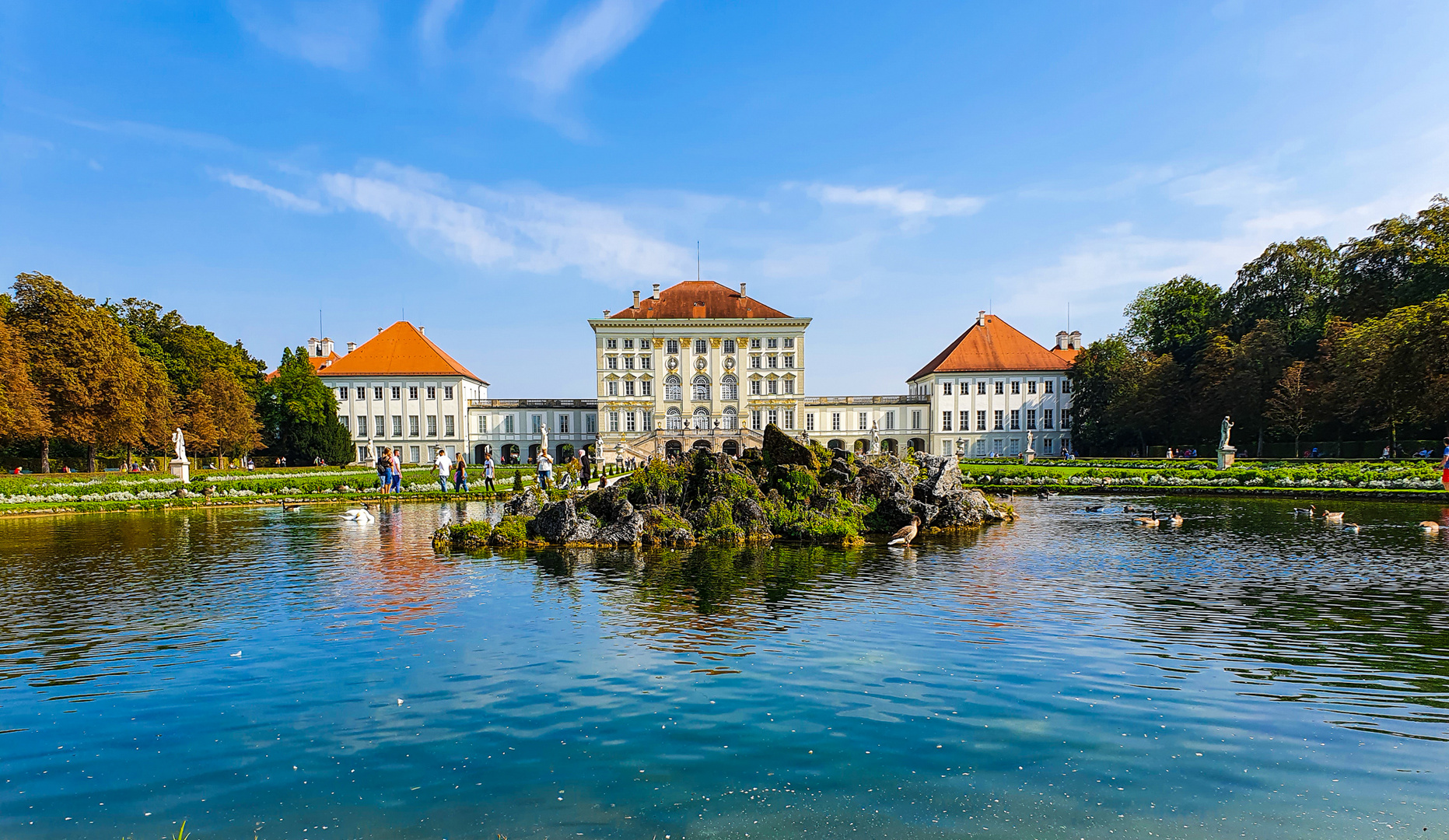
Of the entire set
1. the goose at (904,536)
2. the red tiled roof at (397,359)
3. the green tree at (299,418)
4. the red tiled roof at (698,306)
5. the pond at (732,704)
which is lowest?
the pond at (732,704)

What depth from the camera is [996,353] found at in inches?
3063

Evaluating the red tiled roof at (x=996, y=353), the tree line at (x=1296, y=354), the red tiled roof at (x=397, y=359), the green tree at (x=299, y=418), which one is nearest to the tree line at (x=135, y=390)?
the green tree at (x=299, y=418)

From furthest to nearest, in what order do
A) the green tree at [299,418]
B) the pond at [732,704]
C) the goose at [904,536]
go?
the green tree at [299,418], the goose at [904,536], the pond at [732,704]

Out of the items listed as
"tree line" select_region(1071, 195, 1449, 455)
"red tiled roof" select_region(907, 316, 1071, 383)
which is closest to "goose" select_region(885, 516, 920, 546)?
"tree line" select_region(1071, 195, 1449, 455)

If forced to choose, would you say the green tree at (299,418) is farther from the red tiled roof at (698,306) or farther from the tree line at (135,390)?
the red tiled roof at (698,306)

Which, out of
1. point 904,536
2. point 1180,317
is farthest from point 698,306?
point 904,536

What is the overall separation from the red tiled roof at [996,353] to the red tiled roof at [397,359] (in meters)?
48.0

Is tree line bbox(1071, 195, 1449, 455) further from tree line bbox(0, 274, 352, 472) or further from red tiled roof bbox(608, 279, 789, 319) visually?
tree line bbox(0, 274, 352, 472)

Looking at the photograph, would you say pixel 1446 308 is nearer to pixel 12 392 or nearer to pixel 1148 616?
pixel 1148 616

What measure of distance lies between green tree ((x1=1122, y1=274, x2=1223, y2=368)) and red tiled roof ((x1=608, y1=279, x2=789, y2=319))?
3273 cm

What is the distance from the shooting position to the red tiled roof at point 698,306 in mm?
75875

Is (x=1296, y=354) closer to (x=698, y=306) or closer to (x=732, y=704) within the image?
(x=698, y=306)

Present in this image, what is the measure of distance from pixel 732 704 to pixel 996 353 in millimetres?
76995

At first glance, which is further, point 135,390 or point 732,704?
point 135,390
